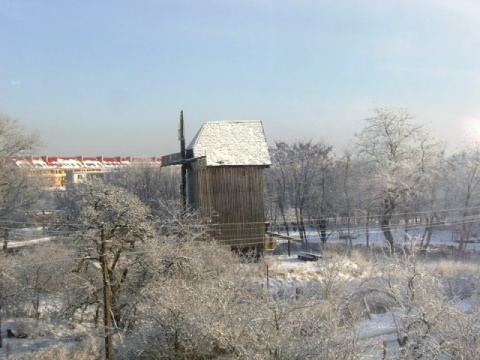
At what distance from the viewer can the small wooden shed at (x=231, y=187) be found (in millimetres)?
28969

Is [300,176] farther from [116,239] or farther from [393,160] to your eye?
[116,239]

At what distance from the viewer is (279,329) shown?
1099 cm

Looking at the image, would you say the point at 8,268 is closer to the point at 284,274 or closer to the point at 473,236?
the point at 284,274

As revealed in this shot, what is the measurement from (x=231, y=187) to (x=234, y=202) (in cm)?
92

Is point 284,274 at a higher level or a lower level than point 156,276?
lower

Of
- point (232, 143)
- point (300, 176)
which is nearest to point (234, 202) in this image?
point (232, 143)

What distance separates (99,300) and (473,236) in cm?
3552

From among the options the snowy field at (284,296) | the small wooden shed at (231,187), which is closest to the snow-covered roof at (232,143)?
the small wooden shed at (231,187)

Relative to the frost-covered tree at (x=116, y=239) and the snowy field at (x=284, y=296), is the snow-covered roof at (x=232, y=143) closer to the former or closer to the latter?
the snowy field at (x=284, y=296)

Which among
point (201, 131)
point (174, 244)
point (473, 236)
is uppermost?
point (201, 131)

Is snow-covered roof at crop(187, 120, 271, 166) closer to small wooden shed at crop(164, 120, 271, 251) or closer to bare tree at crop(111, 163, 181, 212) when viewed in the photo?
small wooden shed at crop(164, 120, 271, 251)

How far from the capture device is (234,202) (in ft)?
96.1

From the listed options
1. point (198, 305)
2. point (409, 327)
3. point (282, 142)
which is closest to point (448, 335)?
point (409, 327)

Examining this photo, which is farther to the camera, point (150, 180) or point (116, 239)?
point (150, 180)
